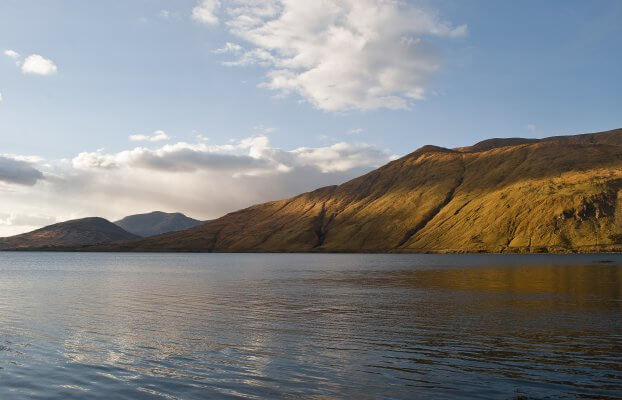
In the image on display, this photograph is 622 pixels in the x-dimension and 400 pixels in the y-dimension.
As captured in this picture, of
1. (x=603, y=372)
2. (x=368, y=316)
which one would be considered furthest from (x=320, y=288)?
(x=603, y=372)

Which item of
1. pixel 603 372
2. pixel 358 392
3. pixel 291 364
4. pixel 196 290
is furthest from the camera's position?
pixel 196 290

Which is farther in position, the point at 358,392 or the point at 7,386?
the point at 7,386

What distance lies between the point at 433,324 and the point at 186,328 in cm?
2229

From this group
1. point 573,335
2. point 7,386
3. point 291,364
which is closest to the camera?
point 7,386

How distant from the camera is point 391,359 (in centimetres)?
3159

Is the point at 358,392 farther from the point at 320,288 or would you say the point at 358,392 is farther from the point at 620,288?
the point at 620,288

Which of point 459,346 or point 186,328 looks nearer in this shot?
point 459,346

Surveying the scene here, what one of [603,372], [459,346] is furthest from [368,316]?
[603,372]

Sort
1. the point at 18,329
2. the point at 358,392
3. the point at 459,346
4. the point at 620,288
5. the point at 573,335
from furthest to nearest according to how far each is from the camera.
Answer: the point at 620,288, the point at 18,329, the point at 573,335, the point at 459,346, the point at 358,392

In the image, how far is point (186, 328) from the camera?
144 ft

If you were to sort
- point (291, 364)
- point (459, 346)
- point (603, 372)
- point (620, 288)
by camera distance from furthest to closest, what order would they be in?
1. point (620, 288)
2. point (459, 346)
3. point (291, 364)
4. point (603, 372)

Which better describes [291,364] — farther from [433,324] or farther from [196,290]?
[196,290]

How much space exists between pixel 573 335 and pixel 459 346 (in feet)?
35.4

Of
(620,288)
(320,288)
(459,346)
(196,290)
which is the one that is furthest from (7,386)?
(620,288)
